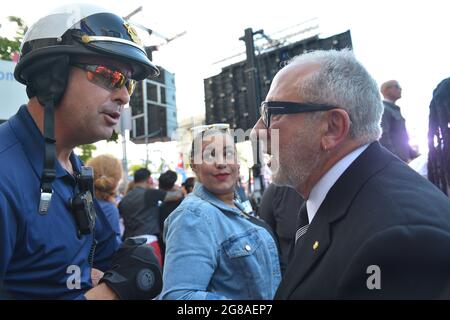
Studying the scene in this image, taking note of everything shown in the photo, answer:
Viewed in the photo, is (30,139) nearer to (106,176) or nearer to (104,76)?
(104,76)

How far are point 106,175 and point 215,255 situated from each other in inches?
108

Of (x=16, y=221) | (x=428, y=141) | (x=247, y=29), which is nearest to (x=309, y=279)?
(x=16, y=221)

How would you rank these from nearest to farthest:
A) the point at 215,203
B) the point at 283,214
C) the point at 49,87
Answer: the point at 49,87 < the point at 215,203 < the point at 283,214

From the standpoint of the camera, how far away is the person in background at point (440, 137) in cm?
256

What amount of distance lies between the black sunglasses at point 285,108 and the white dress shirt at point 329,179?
215mm

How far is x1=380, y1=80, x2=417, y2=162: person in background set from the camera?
14.8 ft

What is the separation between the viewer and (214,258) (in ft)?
6.20

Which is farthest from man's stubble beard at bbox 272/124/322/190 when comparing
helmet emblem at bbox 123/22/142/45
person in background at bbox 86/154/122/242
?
person in background at bbox 86/154/122/242

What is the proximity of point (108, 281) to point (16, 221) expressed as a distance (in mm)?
389

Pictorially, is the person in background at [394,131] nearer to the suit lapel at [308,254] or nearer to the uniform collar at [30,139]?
the suit lapel at [308,254]

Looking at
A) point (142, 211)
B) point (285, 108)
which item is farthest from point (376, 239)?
point (142, 211)

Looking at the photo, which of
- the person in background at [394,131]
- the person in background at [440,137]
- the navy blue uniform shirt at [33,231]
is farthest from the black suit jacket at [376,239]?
→ the person in background at [394,131]

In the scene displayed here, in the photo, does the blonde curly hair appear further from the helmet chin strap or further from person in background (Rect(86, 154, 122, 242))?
the helmet chin strap

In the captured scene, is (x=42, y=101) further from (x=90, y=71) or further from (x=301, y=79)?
(x=301, y=79)
